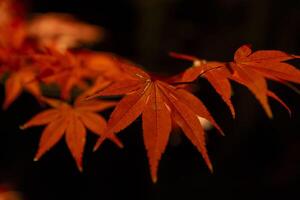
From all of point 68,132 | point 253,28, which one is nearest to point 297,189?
point 253,28

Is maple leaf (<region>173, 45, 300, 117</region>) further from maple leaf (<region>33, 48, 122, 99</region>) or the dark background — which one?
the dark background

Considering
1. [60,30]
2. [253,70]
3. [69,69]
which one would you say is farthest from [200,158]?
[253,70]

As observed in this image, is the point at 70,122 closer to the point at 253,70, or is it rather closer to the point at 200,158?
the point at 253,70

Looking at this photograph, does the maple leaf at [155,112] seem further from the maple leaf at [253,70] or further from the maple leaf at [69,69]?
the maple leaf at [69,69]

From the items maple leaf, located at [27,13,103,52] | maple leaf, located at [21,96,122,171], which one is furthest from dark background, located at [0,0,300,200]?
maple leaf, located at [21,96,122,171]

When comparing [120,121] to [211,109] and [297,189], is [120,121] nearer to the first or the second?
[297,189]
